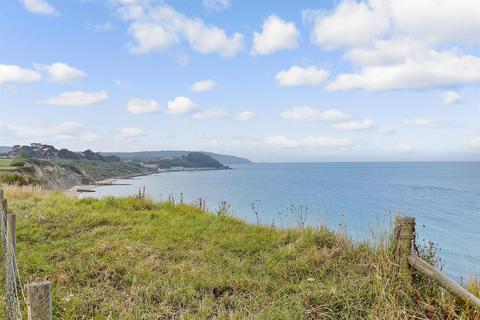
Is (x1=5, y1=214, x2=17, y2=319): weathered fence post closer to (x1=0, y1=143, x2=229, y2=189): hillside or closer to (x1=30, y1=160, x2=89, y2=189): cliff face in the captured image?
(x1=0, y1=143, x2=229, y2=189): hillside

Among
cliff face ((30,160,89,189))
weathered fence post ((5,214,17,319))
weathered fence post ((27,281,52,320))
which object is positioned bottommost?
cliff face ((30,160,89,189))

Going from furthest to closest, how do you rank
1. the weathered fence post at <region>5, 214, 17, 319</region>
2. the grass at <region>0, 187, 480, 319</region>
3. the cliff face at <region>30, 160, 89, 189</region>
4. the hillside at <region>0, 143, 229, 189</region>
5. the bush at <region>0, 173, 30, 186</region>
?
the cliff face at <region>30, 160, 89, 189</region>, the hillside at <region>0, 143, 229, 189</region>, the bush at <region>0, 173, 30, 186</region>, the grass at <region>0, 187, 480, 319</region>, the weathered fence post at <region>5, 214, 17, 319</region>

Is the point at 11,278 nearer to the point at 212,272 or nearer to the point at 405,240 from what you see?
the point at 212,272

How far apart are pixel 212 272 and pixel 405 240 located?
2698mm

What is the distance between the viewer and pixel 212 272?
5270mm

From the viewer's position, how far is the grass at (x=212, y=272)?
4.19 meters

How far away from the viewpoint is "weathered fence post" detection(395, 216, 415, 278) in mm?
4371

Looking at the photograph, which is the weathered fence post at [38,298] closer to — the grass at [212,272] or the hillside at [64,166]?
the grass at [212,272]

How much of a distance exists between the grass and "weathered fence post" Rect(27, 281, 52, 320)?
239cm

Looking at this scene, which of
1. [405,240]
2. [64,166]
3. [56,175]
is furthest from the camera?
[64,166]

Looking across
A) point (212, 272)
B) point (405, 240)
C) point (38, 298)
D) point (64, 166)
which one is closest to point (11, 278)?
point (212, 272)

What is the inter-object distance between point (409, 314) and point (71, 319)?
385 centimetres

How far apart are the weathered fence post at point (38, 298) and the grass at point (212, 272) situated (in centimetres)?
239

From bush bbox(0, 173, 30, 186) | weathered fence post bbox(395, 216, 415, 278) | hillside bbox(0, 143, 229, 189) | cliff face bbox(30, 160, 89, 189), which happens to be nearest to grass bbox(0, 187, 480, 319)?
weathered fence post bbox(395, 216, 415, 278)
